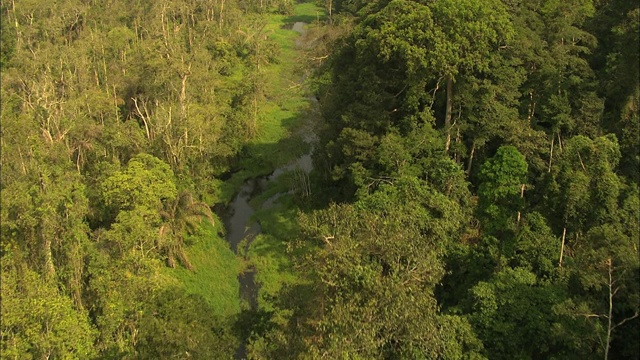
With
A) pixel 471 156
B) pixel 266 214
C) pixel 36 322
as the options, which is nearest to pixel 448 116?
pixel 471 156

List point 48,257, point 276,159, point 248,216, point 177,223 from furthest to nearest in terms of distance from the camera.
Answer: point 276,159 → point 248,216 → point 177,223 → point 48,257

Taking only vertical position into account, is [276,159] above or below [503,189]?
below

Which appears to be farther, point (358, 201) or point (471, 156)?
point (471, 156)

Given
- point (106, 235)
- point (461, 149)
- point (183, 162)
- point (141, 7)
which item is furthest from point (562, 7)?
point (141, 7)

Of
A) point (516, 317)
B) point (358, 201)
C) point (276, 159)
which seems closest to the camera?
point (516, 317)

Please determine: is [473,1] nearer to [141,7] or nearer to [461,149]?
[461,149]

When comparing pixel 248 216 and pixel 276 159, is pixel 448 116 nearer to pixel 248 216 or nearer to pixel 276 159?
pixel 248 216

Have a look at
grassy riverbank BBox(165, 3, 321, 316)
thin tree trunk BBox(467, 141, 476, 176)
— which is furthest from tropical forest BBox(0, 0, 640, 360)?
thin tree trunk BBox(467, 141, 476, 176)
